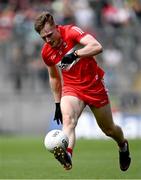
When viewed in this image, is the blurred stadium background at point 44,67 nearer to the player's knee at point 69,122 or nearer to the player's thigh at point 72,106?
the player's thigh at point 72,106

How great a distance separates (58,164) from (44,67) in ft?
31.8

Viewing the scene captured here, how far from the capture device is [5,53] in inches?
1001

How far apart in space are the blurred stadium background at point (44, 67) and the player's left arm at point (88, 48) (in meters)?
11.8

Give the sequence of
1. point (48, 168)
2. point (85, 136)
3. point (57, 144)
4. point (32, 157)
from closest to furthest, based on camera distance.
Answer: point (57, 144) → point (48, 168) → point (32, 157) → point (85, 136)

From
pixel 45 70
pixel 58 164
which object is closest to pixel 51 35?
pixel 58 164

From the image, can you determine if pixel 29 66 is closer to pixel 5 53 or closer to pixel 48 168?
pixel 5 53

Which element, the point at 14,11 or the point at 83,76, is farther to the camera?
the point at 14,11

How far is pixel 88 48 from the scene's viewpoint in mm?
12047

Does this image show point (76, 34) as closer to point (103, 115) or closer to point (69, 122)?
point (69, 122)

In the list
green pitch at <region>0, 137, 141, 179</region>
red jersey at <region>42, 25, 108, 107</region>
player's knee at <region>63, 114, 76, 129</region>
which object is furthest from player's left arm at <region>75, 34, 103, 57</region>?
green pitch at <region>0, 137, 141, 179</region>

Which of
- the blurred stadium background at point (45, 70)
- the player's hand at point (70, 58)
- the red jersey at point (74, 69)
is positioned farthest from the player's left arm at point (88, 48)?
the blurred stadium background at point (45, 70)

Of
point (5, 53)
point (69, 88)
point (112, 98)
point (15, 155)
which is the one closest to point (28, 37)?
point (5, 53)

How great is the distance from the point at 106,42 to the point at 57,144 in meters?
13.7

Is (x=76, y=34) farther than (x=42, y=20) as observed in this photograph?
Yes
